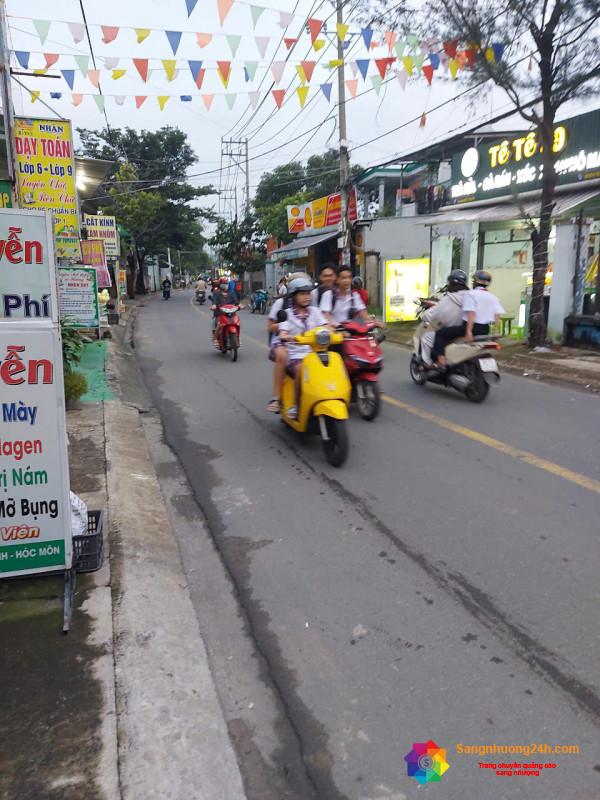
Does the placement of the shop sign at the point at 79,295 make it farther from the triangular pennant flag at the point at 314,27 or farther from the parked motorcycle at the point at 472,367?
the parked motorcycle at the point at 472,367

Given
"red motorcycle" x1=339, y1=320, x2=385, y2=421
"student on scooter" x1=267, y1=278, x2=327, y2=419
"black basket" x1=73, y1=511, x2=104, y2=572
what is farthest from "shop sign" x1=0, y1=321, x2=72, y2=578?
"red motorcycle" x1=339, y1=320, x2=385, y2=421

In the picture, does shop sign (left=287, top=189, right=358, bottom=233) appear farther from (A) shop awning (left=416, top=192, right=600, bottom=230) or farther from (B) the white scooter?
(B) the white scooter

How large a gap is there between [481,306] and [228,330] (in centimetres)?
596

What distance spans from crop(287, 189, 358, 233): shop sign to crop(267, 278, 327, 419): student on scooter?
20.7m

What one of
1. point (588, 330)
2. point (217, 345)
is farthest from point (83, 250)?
point (588, 330)

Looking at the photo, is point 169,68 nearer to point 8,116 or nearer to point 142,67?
point 142,67

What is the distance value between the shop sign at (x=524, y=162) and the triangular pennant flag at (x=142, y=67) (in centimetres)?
718

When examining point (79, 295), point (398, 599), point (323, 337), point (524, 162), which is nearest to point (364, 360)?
point (323, 337)

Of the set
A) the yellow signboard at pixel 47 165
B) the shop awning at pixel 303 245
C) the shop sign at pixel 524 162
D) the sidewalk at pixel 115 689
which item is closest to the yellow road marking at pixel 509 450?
the sidewalk at pixel 115 689

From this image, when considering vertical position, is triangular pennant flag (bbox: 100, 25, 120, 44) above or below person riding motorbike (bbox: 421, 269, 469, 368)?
above

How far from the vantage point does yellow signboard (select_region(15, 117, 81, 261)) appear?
1083 cm

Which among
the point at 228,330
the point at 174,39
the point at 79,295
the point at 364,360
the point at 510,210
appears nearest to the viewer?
the point at 364,360

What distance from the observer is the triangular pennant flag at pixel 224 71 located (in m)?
10.8

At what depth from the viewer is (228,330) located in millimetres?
12742
